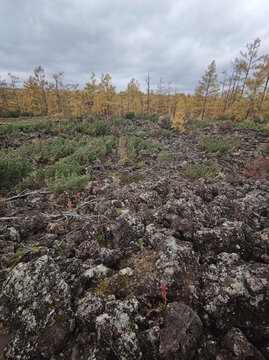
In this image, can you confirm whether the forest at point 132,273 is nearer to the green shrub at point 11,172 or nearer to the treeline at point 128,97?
the green shrub at point 11,172

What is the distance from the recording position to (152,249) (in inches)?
99.2

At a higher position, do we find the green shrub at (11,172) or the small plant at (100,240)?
the green shrub at (11,172)

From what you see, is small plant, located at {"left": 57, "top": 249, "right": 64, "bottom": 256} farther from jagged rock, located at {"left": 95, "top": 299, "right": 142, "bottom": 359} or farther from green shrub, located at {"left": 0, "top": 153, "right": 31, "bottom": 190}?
green shrub, located at {"left": 0, "top": 153, "right": 31, "bottom": 190}

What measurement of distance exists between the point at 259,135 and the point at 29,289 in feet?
55.1

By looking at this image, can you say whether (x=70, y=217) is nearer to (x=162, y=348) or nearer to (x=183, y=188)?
(x=162, y=348)

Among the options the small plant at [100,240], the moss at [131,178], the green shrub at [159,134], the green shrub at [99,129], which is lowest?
the moss at [131,178]

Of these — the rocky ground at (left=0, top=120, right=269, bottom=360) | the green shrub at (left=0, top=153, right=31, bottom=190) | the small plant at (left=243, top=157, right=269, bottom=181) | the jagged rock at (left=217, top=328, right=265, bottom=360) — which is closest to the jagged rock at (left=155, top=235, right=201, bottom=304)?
the rocky ground at (left=0, top=120, right=269, bottom=360)

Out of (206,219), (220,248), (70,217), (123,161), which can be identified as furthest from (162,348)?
(123,161)

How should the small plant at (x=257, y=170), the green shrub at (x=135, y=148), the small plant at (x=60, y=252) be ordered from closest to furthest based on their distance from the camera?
the small plant at (x=60, y=252) → the small plant at (x=257, y=170) → the green shrub at (x=135, y=148)

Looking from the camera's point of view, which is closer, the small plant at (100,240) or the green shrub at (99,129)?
the small plant at (100,240)

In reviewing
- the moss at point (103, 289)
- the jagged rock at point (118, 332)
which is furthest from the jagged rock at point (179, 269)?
the moss at point (103, 289)

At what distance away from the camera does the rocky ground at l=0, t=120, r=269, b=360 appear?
4.69 feet

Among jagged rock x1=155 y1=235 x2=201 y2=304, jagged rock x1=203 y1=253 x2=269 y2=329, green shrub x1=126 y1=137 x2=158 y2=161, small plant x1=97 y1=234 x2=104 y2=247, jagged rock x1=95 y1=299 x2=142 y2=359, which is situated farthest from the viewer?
green shrub x1=126 y1=137 x2=158 y2=161

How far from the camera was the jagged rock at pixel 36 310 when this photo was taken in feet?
4.66
